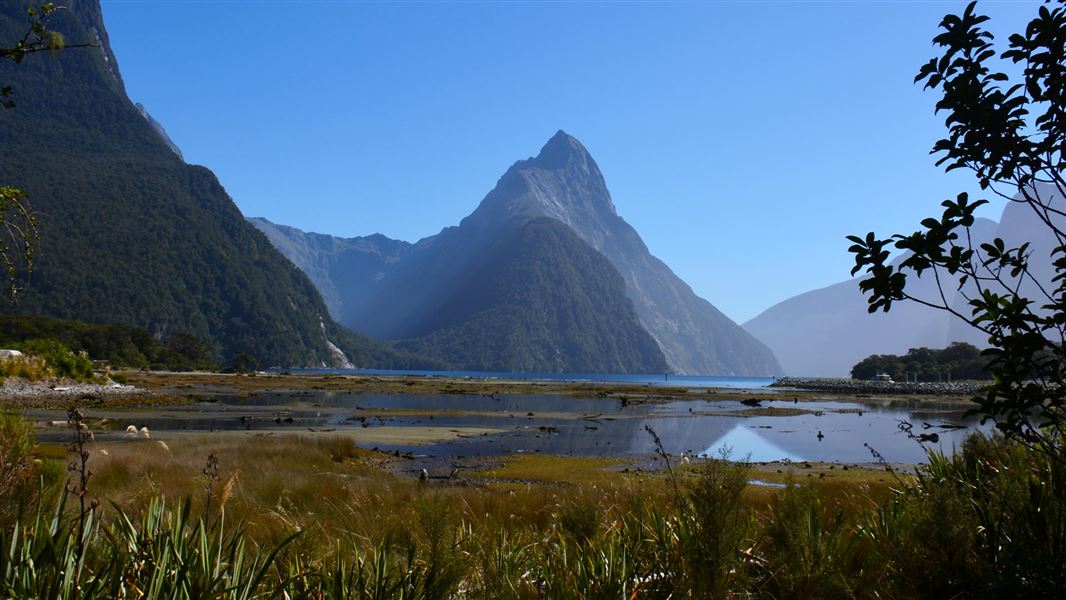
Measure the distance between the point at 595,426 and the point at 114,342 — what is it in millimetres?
80312

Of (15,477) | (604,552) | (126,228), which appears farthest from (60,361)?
(126,228)

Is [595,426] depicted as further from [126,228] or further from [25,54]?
[126,228]

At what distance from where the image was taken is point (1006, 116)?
13.2 ft

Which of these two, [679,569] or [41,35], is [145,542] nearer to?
[41,35]

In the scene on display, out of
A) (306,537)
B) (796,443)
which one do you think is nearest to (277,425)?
(796,443)

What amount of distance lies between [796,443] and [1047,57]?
1091 inches

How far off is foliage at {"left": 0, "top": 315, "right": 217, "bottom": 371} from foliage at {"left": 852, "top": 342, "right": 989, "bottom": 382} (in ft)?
361

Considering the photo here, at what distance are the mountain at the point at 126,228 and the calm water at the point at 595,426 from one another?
112m

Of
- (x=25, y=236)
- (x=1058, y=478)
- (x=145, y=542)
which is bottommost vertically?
A: (x=145, y=542)

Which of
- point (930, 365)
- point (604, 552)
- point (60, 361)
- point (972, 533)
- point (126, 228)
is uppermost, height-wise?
point (126, 228)

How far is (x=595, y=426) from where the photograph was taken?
35.8 metres

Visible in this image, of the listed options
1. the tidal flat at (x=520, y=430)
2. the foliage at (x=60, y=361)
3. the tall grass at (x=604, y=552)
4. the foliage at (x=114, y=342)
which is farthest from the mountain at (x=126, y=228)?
the tall grass at (x=604, y=552)

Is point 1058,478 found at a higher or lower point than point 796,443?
higher

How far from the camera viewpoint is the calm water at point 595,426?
25297mm
